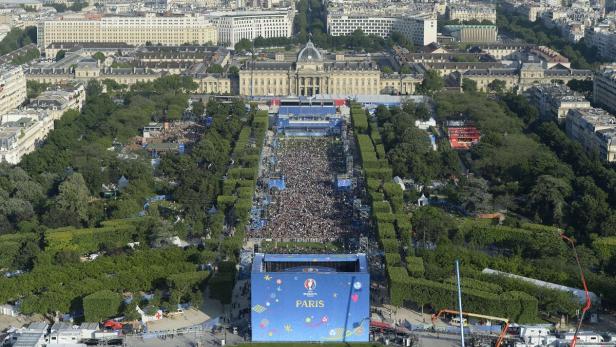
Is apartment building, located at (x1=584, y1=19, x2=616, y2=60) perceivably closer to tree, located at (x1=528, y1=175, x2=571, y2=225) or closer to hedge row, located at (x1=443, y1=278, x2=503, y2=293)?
tree, located at (x1=528, y1=175, x2=571, y2=225)

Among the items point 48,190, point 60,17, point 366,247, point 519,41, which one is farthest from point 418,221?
point 60,17

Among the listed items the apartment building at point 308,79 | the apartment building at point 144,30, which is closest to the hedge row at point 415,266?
the apartment building at point 308,79

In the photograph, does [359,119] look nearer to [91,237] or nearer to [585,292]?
[91,237]

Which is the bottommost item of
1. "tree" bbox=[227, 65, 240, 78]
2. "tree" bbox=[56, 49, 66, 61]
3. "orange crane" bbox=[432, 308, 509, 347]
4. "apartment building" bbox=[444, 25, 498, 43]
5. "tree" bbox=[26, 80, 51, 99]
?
"orange crane" bbox=[432, 308, 509, 347]

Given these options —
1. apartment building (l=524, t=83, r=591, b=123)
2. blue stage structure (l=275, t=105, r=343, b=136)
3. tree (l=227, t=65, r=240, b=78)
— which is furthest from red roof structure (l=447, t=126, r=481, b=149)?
tree (l=227, t=65, r=240, b=78)

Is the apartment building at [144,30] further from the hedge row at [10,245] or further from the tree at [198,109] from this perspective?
the hedge row at [10,245]

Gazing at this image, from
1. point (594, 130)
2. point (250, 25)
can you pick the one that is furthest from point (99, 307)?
point (250, 25)
